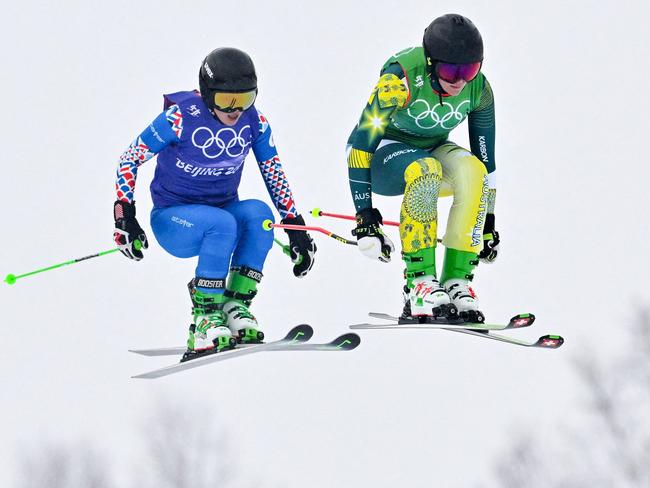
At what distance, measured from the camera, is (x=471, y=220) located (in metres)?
8.66

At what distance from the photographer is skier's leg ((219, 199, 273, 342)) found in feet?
29.0

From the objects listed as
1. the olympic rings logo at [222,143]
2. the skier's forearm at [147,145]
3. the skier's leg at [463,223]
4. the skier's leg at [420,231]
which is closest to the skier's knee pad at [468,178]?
the skier's leg at [463,223]

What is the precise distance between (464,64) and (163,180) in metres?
2.23

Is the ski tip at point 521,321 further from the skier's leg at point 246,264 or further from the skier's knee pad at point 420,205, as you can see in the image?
the skier's leg at point 246,264

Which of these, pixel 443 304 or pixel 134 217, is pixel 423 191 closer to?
pixel 443 304

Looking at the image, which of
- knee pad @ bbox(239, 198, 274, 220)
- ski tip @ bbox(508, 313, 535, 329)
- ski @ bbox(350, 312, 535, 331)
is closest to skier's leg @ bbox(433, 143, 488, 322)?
ski @ bbox(350, 312, 535, 331)

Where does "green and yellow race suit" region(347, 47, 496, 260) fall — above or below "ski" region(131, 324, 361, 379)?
above

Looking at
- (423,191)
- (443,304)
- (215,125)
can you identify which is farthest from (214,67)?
(443,304)

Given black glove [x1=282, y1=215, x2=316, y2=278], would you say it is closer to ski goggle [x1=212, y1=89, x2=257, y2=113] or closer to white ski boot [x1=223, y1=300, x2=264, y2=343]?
white ski boot [x1=223, y1=300, x2=264, y2=343]

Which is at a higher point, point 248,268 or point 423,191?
point 423,191

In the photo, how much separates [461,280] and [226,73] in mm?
2170

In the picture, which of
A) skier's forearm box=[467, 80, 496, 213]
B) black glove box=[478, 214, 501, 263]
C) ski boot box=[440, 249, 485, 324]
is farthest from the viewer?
black glove box=[478, 214, 501, 263]

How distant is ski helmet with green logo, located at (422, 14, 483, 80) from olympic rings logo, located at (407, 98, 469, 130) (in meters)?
0.30

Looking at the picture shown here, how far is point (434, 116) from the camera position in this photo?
28.6ft
